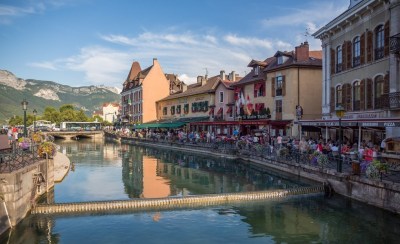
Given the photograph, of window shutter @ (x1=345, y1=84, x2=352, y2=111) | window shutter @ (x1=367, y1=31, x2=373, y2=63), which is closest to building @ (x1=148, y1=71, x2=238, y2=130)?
window shutter @ (x1=345, y1=84, x2=352, y2=111)

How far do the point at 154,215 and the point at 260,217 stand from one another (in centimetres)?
437

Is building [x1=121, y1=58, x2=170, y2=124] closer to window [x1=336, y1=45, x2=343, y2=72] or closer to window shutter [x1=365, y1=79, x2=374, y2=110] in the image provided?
window [x1=336, y1=45, x2=343, y2=72]

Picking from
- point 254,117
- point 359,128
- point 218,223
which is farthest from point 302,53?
point 218,223

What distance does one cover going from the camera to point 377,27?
72.5 feet

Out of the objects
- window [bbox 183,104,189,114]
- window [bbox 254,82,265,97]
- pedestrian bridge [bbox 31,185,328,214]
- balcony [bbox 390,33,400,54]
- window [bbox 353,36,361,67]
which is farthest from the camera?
window [bbox 183,104,189,114]

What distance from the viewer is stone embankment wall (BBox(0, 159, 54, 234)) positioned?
41.9 ft

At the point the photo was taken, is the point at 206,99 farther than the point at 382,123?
Yes

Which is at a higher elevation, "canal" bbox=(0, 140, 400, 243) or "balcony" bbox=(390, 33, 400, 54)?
"balcony" bbox=(390, 33, 400, 54)

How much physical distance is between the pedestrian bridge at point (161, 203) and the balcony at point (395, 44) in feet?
27.2

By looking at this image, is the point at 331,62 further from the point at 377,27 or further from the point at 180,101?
the point at 180,101

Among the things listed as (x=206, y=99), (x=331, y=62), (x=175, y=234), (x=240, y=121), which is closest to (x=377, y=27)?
(x=331, y=62)

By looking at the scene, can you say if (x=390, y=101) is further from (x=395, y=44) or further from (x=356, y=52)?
(x=356, y=52)

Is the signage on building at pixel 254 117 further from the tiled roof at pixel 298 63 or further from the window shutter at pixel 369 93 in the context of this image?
the window shutter at pixel 369 93

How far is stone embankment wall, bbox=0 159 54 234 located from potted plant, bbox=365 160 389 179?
13926mm
